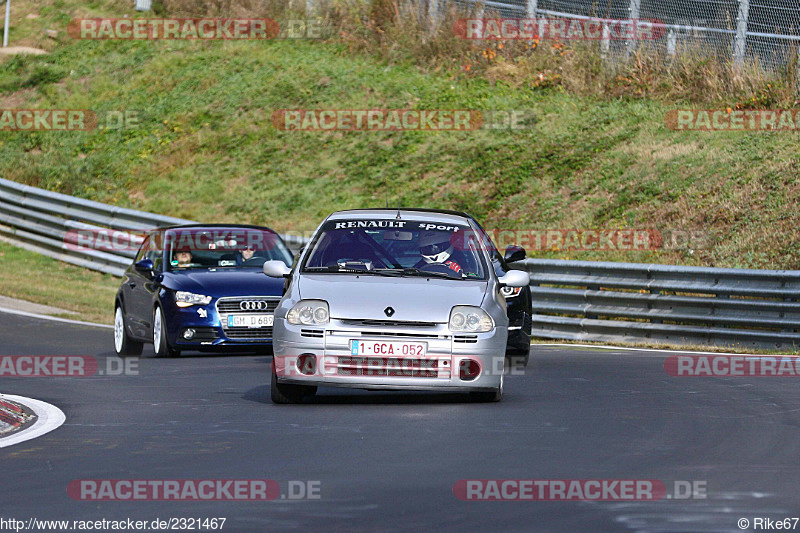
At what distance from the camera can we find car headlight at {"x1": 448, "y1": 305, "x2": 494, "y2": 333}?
10352mm

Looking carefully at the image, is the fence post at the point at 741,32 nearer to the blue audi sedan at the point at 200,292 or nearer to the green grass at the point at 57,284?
the green grass at the point at 57,284

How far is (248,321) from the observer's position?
601 inches

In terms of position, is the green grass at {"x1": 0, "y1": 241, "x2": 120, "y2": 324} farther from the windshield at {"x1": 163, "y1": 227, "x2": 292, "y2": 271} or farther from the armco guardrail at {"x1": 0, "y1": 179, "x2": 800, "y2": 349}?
the armco guardrail at {"x1": 0, "y1": 179, "x2": 800, "y2": 349}

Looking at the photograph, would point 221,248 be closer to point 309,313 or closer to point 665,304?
point 665,304

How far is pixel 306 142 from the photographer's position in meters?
32.2

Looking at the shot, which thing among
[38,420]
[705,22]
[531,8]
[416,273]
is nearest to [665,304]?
[416,273]

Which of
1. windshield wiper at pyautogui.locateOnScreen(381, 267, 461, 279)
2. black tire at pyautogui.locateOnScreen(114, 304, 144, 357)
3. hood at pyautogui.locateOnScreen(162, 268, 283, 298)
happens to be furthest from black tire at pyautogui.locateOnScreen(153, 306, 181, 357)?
windshield wiper at pyautogui.locateOnScreen(381, 267, 461, 279)

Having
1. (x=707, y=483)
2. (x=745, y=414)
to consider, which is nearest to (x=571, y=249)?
(x=745, y=414)

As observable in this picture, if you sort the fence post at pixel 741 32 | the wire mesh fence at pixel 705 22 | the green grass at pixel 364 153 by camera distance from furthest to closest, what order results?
the fence post at pixel 741 32 → the wire mesh fence at pixel 705 22 → the green grass at pixel 364 153

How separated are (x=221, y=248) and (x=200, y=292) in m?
1.39

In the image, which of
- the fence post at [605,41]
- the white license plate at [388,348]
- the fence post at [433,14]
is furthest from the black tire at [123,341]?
the fence post at [433,14]

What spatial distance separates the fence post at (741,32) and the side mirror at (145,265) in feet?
49.6

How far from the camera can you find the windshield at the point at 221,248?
1642 cm

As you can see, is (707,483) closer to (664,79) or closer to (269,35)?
(664,79)
